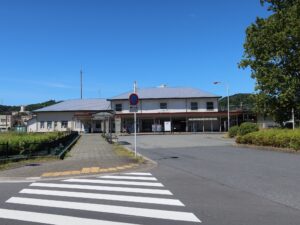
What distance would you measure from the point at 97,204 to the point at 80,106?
72.2m

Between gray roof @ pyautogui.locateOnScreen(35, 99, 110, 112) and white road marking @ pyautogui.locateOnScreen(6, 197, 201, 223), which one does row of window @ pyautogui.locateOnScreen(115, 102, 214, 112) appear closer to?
gray roof @ pyautogui.locateOnScreen(35, 99, 110, 112)

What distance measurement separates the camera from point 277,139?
23719 mm

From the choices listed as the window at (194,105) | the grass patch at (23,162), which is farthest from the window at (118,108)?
the grass patch at (23,162)

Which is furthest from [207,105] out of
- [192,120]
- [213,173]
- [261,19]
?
[213,173]

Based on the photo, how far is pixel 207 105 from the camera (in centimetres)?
6950

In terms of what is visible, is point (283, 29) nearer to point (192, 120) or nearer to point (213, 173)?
point (213, 173)

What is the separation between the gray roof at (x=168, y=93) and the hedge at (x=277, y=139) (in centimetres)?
4151

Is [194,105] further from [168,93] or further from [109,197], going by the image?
[109,197]

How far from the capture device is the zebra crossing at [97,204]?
688 centimetres

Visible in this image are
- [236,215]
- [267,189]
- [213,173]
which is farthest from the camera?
[213,173]

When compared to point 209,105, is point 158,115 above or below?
below

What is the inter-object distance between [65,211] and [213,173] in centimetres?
665

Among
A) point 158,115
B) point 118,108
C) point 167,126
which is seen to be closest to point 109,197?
point 167,126

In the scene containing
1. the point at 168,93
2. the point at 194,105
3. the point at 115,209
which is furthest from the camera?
the point at 168,93
